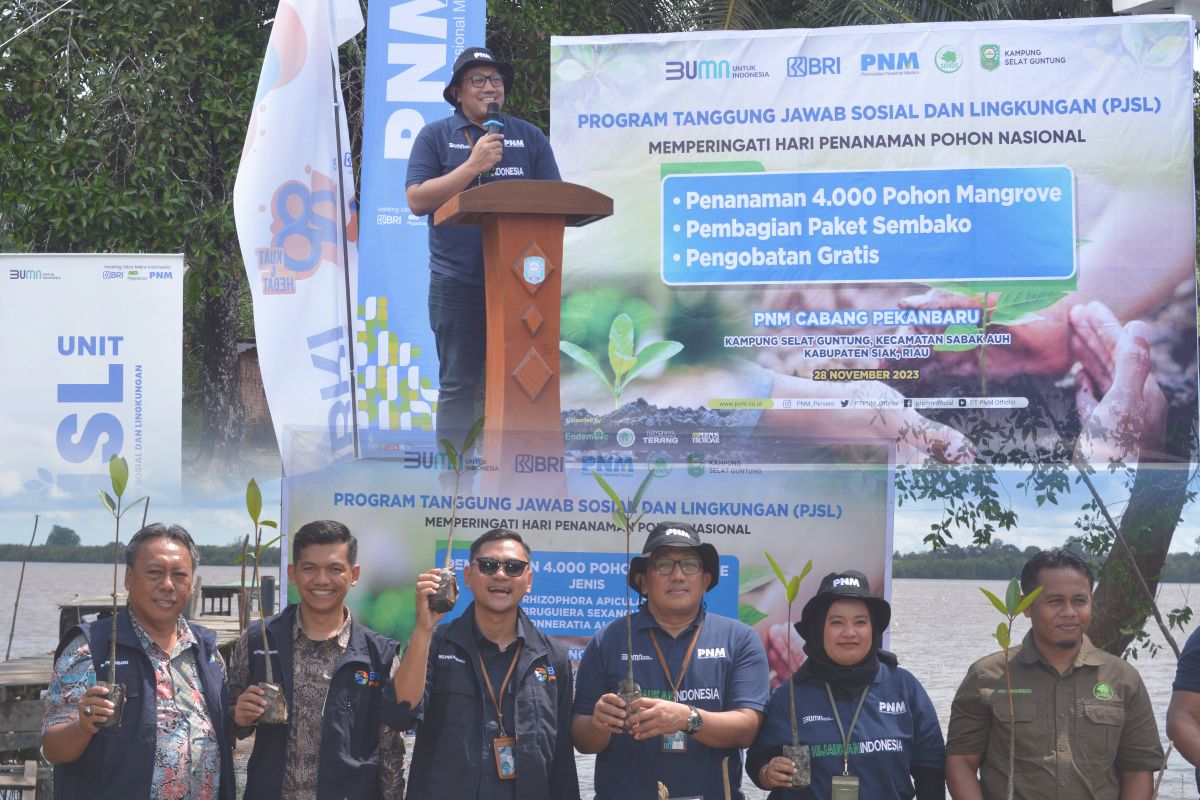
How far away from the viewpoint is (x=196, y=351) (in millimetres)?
15484

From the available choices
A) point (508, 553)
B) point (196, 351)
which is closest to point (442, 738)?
point (508, 553)

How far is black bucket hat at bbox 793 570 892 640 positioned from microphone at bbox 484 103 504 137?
224 cm

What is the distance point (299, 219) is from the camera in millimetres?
6965

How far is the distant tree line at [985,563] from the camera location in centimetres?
475

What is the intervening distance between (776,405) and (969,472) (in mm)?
3059

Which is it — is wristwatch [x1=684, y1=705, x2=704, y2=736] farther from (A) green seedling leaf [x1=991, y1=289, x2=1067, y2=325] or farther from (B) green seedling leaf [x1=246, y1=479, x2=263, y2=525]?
(A) green seedling leaf [x1=991, y1=289, x2=1067, y2=325]

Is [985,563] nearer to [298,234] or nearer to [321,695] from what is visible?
[321,695]

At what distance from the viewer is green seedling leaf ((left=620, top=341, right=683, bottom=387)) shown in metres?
8.05

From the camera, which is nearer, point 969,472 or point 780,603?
point 780,603

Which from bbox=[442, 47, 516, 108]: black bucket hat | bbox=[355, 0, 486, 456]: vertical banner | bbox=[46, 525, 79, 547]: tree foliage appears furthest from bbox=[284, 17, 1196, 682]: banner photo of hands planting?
bbox=[46, 525, 79, 547]: tree foliage

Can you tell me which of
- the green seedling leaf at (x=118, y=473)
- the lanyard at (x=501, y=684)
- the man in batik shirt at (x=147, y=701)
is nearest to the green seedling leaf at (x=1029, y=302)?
the lanyard at (x=501, y=684)

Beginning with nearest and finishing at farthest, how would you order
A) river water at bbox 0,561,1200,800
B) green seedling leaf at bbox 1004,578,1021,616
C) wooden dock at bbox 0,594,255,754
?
green seedling leaf at bbox 1004,578,1021,616, wooden dock at bbox 0,594,255,754, river water at bbox 0,561,1200,800

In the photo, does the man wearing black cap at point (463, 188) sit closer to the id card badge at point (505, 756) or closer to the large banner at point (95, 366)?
the large banner at point (95, 366)

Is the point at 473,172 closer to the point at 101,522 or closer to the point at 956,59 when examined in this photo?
the point at 101,522
